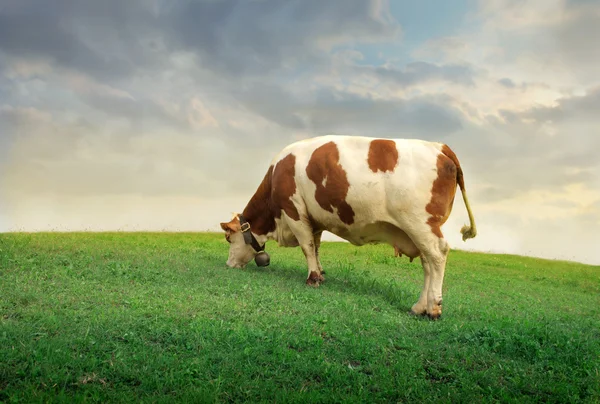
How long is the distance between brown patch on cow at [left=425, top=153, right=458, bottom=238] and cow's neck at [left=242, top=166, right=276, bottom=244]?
4658 mm

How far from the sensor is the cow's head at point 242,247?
541 inches

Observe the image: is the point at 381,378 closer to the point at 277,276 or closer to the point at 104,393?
the point at 104,393

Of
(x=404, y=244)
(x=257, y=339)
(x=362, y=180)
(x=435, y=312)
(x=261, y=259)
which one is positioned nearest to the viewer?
(x=257, y=339)

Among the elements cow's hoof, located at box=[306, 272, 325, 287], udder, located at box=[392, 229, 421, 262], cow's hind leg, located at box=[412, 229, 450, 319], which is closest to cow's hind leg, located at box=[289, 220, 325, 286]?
cow's hoof, located at box=[306, 272, 325, 287]

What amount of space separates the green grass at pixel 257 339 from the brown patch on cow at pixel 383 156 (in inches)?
105

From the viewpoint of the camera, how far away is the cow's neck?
1334 centimetres

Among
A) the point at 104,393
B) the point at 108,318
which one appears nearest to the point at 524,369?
the point at 104,393

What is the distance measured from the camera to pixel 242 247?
13.9 m

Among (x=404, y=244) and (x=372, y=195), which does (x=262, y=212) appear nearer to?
(x=372, y=195)

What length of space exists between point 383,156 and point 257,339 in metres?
4.75

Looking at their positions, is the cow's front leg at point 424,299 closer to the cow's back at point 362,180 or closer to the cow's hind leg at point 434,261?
the cow's hind leg at point 434,261

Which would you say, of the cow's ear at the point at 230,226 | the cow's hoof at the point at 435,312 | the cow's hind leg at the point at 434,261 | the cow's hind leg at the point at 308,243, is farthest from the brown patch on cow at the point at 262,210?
the cow's hoof at the point at 435,312

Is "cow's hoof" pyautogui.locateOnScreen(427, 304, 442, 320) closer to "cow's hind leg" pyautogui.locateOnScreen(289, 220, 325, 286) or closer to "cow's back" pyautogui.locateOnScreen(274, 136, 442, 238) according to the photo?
"cow's back" pyautogui.locateOnScreen(274, 136, 442, 238)

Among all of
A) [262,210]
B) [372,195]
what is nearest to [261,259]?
[262,210]
